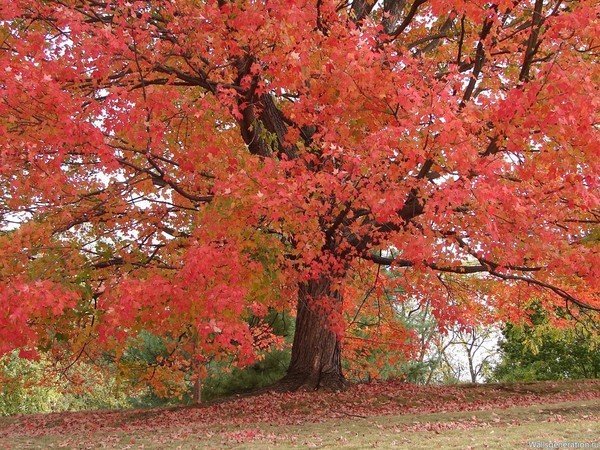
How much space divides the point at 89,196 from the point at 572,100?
27.4 ft

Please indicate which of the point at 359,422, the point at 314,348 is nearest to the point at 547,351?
the point at 314,348

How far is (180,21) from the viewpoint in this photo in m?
9.77

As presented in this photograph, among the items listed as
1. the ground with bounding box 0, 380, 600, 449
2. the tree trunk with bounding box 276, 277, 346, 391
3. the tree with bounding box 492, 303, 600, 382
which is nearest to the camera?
the ground with bounding box 0, 380, 600, 449

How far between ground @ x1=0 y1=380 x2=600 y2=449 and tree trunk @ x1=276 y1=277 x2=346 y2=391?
0.61 m

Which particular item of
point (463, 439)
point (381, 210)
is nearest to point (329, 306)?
point (381, 210)

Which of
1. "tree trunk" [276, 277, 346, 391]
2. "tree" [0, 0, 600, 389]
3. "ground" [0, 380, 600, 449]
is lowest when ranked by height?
"ground" [0, 380, 600, 449]

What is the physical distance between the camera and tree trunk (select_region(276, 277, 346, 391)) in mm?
13438

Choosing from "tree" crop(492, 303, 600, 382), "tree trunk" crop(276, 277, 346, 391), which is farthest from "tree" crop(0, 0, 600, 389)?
"tree" crop(492, 303, 600, 382)

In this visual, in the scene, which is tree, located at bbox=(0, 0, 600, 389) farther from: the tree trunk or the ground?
the ground

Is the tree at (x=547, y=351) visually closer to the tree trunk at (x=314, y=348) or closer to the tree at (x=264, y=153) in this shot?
the tree trunk at (x=314, y=348)

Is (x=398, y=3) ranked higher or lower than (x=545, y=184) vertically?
higher

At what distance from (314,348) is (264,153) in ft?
14.7

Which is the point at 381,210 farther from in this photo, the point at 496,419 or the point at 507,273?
the point at 507,273

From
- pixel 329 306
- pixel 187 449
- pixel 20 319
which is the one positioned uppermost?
pixel 329 306
